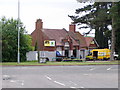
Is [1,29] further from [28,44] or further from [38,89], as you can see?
[38,89]

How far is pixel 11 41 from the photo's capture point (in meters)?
51.2

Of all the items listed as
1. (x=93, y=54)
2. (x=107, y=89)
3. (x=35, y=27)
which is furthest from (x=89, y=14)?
(x=107, y=89)

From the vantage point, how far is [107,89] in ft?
45.1

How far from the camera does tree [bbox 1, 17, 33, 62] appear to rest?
1983 inches

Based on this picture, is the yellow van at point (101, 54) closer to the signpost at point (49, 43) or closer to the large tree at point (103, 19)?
the large tree at point (103, 19)

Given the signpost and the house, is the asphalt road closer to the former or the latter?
the house

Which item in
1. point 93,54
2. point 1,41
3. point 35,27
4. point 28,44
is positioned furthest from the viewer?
point 35,27

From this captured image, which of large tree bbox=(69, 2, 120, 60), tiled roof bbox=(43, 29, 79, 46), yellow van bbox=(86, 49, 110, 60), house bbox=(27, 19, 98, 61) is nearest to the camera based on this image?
large tree bbox=(69, 2, 120, 60)

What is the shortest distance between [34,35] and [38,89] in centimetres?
5900

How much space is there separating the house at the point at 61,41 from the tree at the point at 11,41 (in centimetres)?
1059

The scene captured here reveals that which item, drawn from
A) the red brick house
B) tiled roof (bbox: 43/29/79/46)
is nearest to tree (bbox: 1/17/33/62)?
the red brick house

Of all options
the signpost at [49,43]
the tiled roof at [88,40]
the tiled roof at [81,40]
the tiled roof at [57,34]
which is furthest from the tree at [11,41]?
the tiled roof at [88,40]

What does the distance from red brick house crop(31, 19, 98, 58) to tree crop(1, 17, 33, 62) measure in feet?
39.0

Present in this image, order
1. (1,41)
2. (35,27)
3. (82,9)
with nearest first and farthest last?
(1,41) < (82,9) < (35,27)
